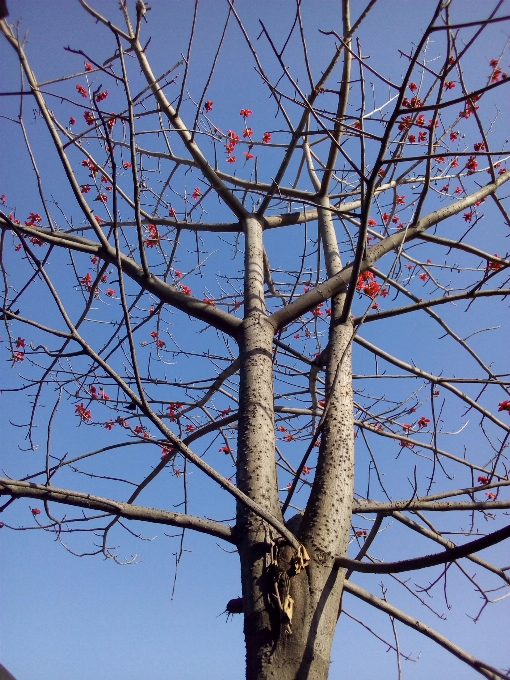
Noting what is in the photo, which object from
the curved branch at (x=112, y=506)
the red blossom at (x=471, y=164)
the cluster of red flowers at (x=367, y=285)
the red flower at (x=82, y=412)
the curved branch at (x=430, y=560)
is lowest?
the curved branch at (x=112, y=506)

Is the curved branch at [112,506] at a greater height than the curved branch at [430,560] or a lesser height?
lesser

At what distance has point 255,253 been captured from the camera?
2.58m

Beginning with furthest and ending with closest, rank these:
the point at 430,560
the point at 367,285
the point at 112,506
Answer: the point at 367,285 < the point at 112,506 < the point at 430,560

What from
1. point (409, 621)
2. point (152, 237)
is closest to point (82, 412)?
point (152, 237)

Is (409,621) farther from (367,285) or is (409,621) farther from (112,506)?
(367,285)

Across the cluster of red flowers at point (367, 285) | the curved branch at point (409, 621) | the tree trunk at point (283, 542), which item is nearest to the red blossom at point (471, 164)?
the cluster of red flowers at point (367, 285)

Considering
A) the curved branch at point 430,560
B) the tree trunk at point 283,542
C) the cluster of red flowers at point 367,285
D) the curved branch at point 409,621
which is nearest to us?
the curved branch at point 430,560

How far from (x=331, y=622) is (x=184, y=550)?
118 centimetres

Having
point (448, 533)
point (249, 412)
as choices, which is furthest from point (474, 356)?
point (249, 412)

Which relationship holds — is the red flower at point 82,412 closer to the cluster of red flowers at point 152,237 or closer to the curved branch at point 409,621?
the cluster of red flowers at point 152,237

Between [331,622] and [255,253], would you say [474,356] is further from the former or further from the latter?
[331,622]

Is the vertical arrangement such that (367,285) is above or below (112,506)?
above

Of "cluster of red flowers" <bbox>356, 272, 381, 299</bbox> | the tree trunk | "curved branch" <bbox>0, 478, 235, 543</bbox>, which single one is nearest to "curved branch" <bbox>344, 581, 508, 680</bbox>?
the tree trunk

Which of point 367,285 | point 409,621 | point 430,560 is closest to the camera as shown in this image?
point 430,560
